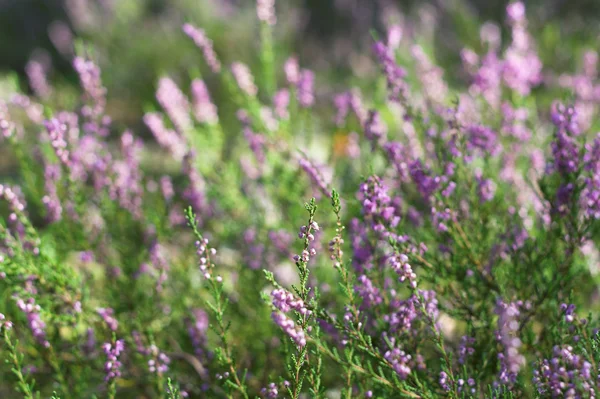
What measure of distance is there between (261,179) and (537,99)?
3703 mm

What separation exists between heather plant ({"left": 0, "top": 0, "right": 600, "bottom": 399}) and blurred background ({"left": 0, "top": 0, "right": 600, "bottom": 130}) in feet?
11.1

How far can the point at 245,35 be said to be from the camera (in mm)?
9797

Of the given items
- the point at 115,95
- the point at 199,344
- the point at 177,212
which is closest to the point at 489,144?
the point at 199,344

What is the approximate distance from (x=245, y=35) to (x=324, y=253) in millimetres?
7221

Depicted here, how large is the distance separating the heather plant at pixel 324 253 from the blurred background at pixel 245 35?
338cm

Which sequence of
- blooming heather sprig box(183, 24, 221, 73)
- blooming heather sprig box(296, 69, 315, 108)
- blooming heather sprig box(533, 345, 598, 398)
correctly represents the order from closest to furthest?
blooming heather sprig box(533, 345, 598, 398) < blooming heather sprig box(183, 24, 221, 73) < blooming heather sprig box(296, 69, 315, 108)

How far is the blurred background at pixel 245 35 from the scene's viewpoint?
796cm

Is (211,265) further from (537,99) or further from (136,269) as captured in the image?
(537,99)

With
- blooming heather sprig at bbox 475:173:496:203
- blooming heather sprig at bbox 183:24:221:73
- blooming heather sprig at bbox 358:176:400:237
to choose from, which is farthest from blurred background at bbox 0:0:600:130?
blooming heather sprig at bbox 358:176:400:237

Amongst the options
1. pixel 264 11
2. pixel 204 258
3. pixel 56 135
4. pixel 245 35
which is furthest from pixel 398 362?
pixel 245 35

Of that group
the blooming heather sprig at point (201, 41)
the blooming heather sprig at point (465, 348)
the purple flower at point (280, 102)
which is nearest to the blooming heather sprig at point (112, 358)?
the blooming heather sprig at point (465, 348)

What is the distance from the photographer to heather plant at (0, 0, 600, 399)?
2012mm

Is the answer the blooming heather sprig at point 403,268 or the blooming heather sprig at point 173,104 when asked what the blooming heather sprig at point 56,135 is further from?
the blooming heather sprig at point 403,268

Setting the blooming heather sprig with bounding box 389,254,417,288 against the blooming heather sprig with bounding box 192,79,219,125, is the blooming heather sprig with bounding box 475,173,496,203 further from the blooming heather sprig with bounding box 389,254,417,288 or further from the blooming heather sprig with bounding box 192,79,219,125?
the blooming heather sprig with bounding box 192,79,219,125
